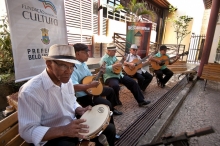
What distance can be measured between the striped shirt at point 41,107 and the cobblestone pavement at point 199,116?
2.33 metres

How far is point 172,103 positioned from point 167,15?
12.1 meters

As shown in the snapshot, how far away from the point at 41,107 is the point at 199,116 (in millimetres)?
3712

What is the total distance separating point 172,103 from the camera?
12.0ft

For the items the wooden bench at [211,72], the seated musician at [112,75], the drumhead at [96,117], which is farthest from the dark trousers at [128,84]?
the wooden bench at [211,72]

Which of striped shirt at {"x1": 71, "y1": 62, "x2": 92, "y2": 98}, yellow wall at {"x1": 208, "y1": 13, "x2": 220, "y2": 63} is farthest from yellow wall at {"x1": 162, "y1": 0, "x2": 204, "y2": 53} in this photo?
striped shirt at {"x1": 71, "y1": 62, "x2": 92, "y2": 98}

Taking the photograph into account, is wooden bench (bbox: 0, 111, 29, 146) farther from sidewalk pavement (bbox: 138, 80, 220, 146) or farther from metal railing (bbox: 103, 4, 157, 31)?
metal railing (bbox: 103, 4, 157, 31)

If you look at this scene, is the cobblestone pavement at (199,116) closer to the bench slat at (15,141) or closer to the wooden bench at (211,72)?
the wooden bench at (211,72)

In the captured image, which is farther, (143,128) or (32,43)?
(143,128)

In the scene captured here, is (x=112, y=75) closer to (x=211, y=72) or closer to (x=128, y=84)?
(x=128, y=84)

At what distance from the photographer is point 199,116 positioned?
3.32 metres

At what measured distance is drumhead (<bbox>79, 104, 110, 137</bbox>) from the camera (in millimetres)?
1337

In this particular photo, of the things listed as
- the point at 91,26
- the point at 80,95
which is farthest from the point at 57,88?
the point at 91,26

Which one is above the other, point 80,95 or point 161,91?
point 80,95

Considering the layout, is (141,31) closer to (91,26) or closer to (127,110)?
(91,26)
